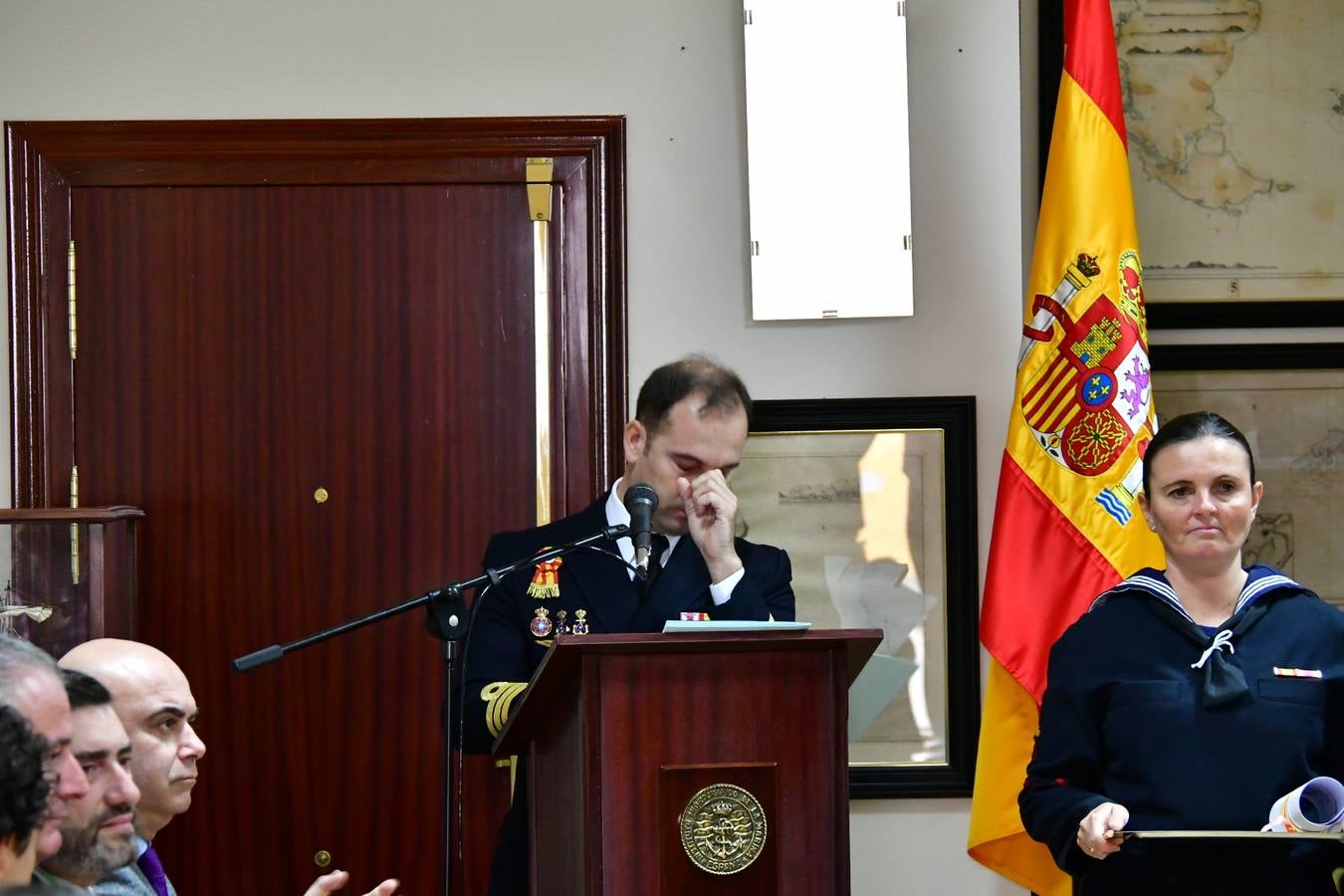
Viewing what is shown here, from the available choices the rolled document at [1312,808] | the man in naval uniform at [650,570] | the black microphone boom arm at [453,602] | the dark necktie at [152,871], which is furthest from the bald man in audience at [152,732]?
the rolled document at [1312,808]

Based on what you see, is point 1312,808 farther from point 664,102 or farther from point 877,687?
point 664,102

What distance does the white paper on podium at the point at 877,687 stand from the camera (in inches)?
165

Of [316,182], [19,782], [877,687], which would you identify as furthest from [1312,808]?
[316,182]

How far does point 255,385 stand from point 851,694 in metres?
1.74

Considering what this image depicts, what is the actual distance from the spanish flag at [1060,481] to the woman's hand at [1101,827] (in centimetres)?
117

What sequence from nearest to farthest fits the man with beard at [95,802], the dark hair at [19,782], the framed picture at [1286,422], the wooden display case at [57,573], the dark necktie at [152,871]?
the dark hair at [19,782]
the man with beard at [95,802]
the dark necktie at [152,871]
the wooden display case at [57,573]
the framed picture at [1286,422]

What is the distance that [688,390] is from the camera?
2967mm

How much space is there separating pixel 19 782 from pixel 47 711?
12 cm

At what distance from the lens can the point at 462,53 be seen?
4273mm

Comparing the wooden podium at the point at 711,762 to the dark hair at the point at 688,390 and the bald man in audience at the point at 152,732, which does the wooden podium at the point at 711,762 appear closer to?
the bald man in audience at the point at 152,732

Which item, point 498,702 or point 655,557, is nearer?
point 498,702

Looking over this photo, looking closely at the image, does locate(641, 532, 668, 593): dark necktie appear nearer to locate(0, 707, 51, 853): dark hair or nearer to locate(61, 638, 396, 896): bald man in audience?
locate(61, 638, 396, 896): bald man in audience

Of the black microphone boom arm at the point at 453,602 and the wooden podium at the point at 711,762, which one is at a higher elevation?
the black microphone boom arm at the point at 453,602

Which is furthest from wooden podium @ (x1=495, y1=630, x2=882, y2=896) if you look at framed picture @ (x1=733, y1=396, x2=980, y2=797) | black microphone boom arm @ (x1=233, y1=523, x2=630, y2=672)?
framed picture @ (x1=733, y1=396, x2=980, y2=797)
